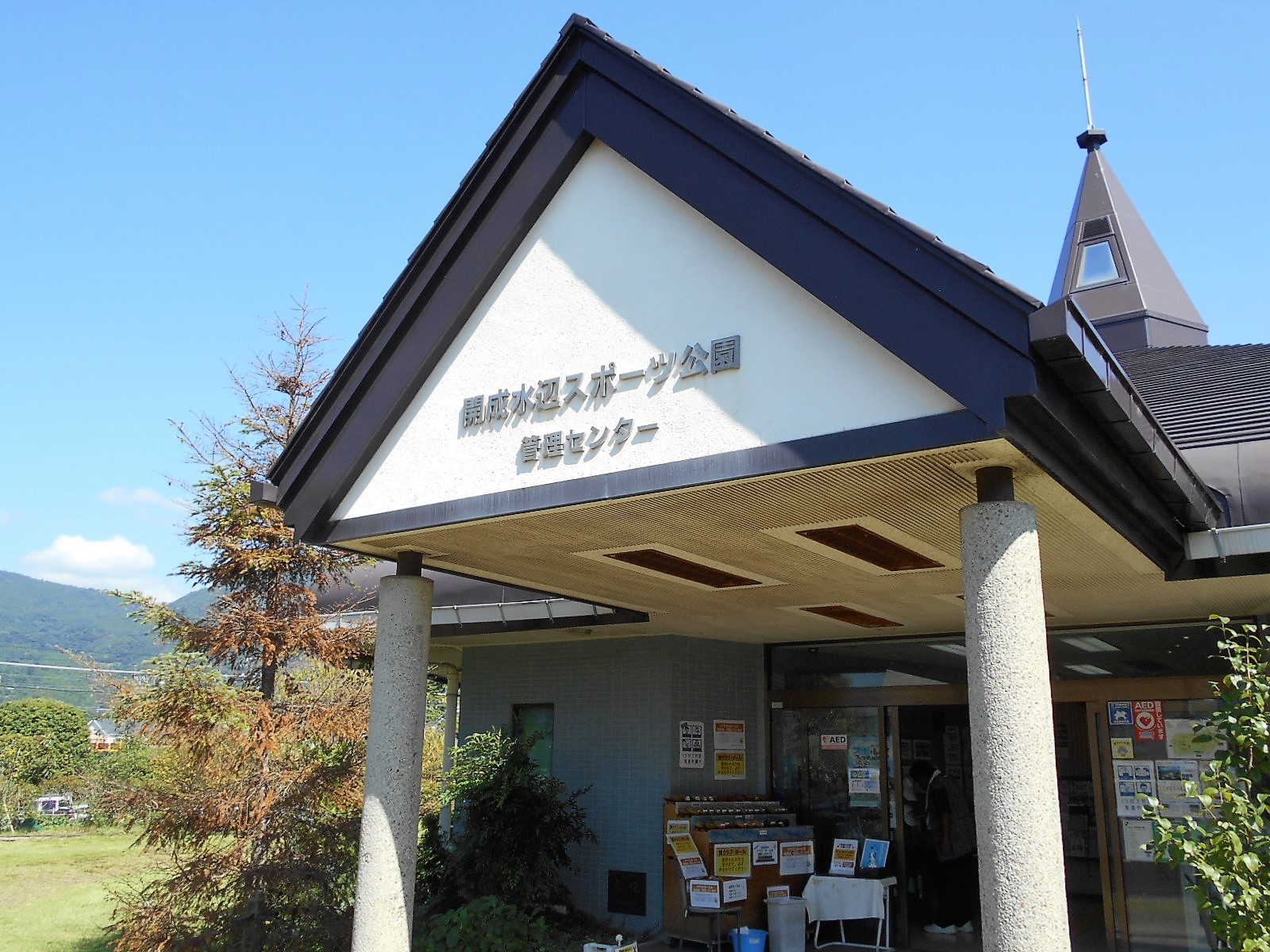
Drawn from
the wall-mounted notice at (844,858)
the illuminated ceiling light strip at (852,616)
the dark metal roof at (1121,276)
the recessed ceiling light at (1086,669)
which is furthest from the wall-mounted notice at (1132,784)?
the dark metal roof at (1121,276)

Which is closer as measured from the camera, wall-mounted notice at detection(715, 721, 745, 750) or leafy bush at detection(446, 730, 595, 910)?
leafy bush at detection(446, 730, 595, 910)

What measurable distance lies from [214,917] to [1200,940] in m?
8.21

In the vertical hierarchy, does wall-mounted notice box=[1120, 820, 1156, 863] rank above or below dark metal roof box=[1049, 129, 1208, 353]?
below

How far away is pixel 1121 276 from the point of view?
1485 centimetres

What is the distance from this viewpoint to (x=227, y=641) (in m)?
9.22

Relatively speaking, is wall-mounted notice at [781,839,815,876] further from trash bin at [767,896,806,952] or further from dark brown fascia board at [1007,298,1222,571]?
dark brown fascia board at [1007,298,1222,571]

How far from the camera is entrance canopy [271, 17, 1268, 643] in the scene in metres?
4.64

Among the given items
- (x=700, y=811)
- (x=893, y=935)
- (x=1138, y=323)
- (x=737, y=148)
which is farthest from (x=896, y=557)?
(x=1138, y=323)

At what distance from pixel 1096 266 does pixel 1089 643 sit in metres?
7.81

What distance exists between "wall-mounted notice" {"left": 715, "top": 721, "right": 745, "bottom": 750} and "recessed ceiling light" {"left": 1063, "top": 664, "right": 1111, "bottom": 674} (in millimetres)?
3592

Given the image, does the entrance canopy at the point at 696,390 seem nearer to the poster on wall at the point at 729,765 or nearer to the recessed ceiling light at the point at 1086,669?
the recessed ceiling light at the point at 1086,669

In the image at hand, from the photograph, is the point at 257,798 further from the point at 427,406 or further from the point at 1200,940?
the point at 1200,940

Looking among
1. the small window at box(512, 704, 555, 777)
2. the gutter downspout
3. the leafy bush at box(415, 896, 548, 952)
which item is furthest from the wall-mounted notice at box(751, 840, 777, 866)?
the gutter downspout

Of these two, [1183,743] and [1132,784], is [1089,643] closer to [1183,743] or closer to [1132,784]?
[1183,743]
